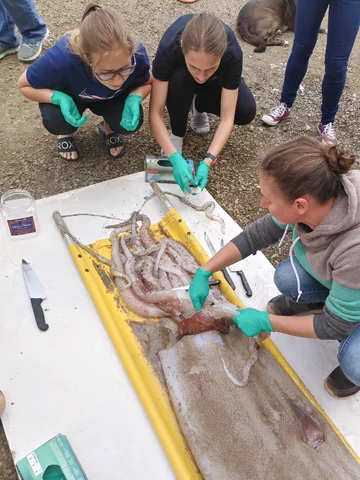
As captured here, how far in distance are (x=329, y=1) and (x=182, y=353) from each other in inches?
103

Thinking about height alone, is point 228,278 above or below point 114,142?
below

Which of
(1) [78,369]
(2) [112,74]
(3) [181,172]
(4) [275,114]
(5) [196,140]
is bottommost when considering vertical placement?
(1) [78,369]

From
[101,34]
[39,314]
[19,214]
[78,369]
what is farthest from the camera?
[19,214]

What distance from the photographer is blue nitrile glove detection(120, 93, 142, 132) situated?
119 inches

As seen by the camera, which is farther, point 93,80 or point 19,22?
point 19,22

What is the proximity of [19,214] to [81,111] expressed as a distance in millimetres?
957

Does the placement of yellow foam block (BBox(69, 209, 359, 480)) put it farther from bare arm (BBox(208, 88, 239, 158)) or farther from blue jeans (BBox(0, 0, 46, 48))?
blue jeans (BBox(0, 0, 46, 48))

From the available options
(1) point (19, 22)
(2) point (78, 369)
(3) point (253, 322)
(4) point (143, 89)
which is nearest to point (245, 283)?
(3) point (253, 322)

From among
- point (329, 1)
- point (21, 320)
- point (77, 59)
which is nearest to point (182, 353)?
point (21, 320)

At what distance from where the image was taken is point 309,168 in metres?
1.58

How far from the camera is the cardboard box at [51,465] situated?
1.70 metres

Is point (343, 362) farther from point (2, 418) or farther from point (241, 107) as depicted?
point (241, 107)

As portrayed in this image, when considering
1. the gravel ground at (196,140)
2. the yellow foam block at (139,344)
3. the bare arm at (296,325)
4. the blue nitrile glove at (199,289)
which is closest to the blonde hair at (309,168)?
the bare arm at (296,325)

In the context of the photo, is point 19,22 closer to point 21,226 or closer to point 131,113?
point 131,113
